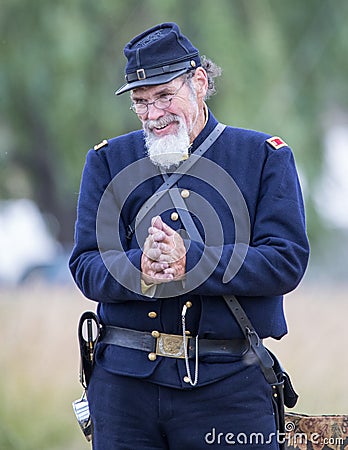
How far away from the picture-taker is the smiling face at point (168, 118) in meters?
3.08

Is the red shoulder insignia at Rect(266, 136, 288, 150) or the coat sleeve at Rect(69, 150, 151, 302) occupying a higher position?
the red shoulder insignia at Rect(266, 136, 288, 150)

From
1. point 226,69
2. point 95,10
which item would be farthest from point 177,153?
point 95,10

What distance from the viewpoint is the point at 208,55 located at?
9.70m

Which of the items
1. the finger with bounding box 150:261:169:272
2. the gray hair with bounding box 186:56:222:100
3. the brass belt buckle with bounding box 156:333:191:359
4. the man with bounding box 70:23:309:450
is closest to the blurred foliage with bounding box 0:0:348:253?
the gray hair with bounding box 186:56:222:100

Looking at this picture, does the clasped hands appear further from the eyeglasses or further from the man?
the eyeglasses

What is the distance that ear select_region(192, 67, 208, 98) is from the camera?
3.17 m

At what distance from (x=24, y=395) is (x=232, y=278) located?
11.5ft

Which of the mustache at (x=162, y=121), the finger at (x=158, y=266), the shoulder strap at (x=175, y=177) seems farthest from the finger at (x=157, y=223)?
the mustache at (x=162, y=121)

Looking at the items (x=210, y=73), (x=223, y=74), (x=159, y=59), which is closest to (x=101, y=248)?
(x=159, y=59)

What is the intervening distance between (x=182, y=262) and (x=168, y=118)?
499mm

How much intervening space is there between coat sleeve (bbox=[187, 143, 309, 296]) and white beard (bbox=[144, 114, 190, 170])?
300 millimetres

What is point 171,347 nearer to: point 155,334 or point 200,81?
point 155,334

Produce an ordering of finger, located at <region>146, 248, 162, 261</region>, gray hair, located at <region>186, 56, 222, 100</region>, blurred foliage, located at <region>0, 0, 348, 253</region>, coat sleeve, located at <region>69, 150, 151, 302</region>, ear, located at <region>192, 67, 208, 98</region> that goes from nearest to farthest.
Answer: finger, located at <region>146, 248, 162, 261</region>, coat sleeve, located at <region>69, 150, 151, 302</region>, ear, located at <region>192, 67, 208, 98</region>, gray hair, located at <region>186, 56, 222, 100</region>, blurred foliage, located at <region>0, 0, 348, 253</region>

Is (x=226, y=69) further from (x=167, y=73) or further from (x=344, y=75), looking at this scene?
(x=167, y=73)
